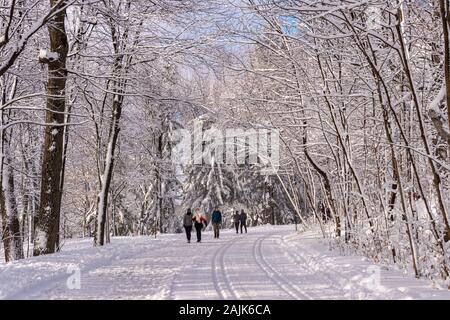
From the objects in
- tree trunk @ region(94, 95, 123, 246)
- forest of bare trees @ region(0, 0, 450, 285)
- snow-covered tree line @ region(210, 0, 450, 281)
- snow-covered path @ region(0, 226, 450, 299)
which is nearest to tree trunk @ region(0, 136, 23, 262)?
forest of bare trees @ region(0, 0, 450, 285)

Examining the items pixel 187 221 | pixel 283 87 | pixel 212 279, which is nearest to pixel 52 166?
pixel 212 279

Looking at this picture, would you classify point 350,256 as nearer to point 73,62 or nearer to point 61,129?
point 61,129

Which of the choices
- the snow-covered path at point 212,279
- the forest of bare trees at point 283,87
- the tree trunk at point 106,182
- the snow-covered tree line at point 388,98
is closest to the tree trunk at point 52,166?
the forest of bare trees at point 283,87

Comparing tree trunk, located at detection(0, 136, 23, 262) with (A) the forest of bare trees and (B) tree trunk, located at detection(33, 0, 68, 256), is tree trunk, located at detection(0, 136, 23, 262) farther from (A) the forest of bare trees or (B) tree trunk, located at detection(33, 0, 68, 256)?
(B) tree trunk, located at detection(33, 0, 68, 256)

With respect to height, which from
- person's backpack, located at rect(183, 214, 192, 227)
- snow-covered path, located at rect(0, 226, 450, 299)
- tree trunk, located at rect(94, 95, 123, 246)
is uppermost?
tree trunk, located at rect(94, 95, 123, 246)

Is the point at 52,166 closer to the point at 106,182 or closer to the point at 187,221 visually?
the point at 106,182

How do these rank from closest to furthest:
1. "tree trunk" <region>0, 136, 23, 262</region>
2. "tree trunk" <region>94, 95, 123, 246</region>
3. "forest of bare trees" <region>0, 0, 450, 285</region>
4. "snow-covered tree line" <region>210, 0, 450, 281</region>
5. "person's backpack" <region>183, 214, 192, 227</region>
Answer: "snow-covered tree line" <region>210, 0, 450, 281</region> → "forest of bare trees" <region>0, 0, 450, 285</region> → "tree trunk" <region>94, 95, 123, 246</region> → "tree trunk" <region>0, 136, 23, 262</region> → "person's backpack" <region>183, 214, 192, 227</region>

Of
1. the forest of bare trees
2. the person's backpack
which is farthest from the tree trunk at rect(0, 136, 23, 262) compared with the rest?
the person's backpack

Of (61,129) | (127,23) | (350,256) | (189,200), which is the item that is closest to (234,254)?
(350,256)

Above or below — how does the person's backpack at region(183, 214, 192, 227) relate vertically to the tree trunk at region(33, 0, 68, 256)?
below

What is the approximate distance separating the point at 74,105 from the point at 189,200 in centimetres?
2164

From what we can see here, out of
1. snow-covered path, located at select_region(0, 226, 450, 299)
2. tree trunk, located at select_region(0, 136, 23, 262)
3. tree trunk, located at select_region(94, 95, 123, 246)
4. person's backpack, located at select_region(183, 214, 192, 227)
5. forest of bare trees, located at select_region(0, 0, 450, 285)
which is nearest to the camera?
snow-covered path, located at select_region(0, 226, 450, 299)

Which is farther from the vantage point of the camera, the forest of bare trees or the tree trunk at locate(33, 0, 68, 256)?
the tree trunk at locate(33, 0, 68, 256)

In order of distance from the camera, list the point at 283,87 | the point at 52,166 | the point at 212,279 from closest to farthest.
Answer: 1. the point at 212,279
2. the point at 52,166
3. the point at 283,87
